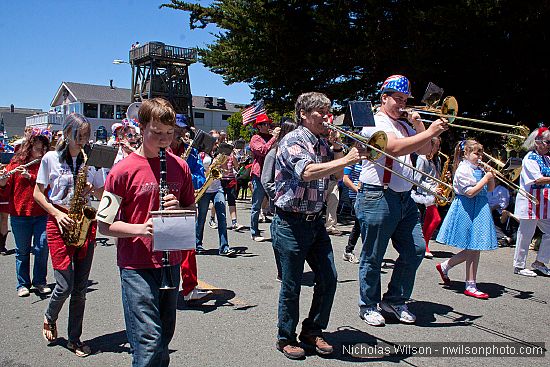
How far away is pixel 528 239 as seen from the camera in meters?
6.97

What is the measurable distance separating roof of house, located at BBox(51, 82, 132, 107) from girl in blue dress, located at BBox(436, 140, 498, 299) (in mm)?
65259

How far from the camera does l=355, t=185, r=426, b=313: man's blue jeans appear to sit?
15.1 ft

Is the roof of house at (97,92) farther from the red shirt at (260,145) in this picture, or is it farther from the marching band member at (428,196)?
the marching band member at (428,196)

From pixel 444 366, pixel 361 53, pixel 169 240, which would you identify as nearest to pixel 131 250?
pixel 169 240

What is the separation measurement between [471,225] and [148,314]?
14.4ft

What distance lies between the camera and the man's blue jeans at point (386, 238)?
4.61 meters

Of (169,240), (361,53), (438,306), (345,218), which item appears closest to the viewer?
(169,240)

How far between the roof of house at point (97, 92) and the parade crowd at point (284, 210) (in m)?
63.9

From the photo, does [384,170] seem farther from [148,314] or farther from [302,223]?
[148,314]

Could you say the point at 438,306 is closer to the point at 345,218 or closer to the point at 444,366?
the point at 444,366

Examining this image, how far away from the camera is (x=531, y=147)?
6.99 metres

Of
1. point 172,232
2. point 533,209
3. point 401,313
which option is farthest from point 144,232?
point 533,209

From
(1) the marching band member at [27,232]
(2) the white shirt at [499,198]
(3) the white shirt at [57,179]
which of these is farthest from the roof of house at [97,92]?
(3) the white shirt at [57,179]

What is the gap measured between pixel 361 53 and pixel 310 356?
333 inches
